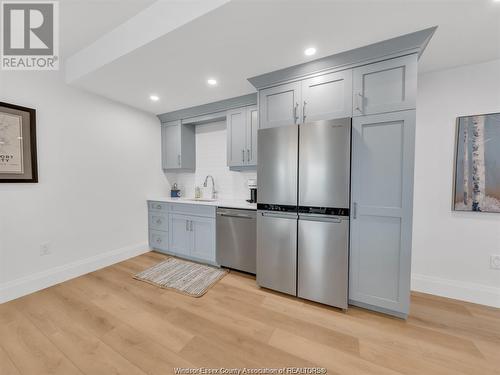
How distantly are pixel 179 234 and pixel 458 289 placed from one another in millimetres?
3452

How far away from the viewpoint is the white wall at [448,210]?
6.42 ft

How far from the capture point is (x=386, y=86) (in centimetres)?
171

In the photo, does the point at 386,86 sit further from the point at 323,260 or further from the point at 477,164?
the point at 323,260

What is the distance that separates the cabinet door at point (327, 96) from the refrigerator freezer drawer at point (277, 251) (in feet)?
3.47

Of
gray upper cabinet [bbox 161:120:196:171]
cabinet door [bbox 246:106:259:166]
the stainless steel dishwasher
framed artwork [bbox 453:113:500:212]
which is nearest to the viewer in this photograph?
framed artwork [bbox 453:113:500:212]

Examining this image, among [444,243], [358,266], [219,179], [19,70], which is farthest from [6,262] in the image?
[444,243]

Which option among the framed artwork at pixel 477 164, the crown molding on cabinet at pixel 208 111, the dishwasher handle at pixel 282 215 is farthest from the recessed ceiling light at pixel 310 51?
the framed artwork at pixel 477 164

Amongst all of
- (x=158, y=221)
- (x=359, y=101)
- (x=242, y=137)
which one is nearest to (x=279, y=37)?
(x=359, y=101)

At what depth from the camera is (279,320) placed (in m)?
1.77

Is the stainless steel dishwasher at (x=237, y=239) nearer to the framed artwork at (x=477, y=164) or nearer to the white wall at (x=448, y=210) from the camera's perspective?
the white wall at (x=448, y=210)

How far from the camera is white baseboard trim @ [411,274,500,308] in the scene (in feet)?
6.38

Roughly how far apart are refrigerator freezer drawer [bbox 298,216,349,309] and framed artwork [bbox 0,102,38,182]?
9.70 ft

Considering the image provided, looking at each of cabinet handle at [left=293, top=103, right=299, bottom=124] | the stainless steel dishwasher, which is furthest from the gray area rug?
cabinet handle at [left=293, top=103, right=299, bottom=124]

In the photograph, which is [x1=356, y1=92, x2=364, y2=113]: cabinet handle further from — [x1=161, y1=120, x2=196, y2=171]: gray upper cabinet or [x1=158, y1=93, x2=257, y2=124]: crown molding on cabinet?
[x1=161, y1=120, x2=196, y2=171]: gray upper cabinet
